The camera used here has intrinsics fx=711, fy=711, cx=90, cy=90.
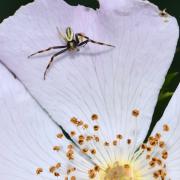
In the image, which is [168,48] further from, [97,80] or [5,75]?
[5,75]

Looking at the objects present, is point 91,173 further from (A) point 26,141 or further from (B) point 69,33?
(B) point 69,33

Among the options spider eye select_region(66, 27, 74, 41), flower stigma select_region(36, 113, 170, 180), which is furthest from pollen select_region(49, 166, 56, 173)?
spider eye select_region(66, 27, 74, 41)

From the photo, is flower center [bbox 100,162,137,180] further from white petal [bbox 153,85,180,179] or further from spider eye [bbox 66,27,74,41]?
spider eye [bbox 66,27,74,41]

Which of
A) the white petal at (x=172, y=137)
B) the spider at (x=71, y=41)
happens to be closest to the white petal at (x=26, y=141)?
the spider at (x=71, y=41)

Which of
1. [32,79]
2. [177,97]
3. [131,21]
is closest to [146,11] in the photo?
[131,21]

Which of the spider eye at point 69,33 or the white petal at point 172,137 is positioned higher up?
the spider eye at point 69,33

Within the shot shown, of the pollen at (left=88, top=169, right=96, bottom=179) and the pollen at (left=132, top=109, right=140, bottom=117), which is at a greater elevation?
the pollen at (left=132, top=109, right=140, bottom=117)

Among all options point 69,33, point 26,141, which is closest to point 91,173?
point 26,141

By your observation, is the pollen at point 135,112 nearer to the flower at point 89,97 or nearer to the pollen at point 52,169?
the flower at point 89,97
